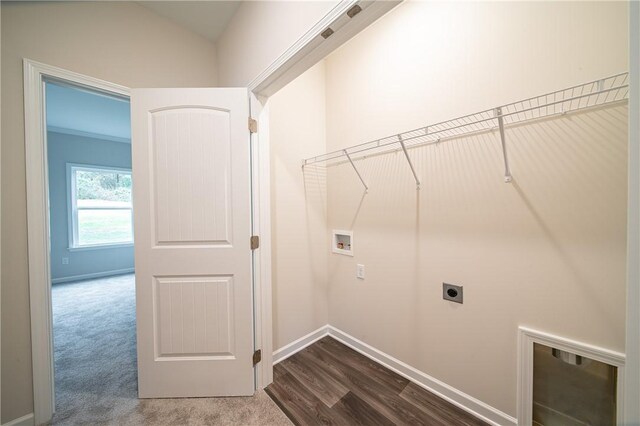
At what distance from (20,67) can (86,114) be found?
305cm

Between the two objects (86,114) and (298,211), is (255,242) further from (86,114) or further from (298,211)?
(86,114)

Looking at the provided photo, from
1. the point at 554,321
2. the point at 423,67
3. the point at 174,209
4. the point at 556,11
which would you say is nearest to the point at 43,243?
the point at 174,209

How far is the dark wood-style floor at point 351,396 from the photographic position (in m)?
1.34

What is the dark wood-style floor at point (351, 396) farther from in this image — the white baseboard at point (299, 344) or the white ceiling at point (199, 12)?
the white ceiling at point (199, 12)

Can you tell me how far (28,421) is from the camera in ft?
4.18

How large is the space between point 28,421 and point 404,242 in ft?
8.24

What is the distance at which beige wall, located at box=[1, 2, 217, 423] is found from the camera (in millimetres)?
1221

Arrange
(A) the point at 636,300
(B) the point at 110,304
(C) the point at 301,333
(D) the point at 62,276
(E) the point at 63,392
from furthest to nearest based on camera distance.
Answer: (D) the point at 62,276 → (B) the point at 110,304 → (C) the point at 301,333 → (E) the point at 63,392 → (A) the point at 636,300

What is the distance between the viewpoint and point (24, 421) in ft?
Answer: 4.14

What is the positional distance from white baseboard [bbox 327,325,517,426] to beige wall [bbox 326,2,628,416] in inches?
1.6

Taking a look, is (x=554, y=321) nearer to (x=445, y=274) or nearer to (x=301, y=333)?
(x=445, y=274)

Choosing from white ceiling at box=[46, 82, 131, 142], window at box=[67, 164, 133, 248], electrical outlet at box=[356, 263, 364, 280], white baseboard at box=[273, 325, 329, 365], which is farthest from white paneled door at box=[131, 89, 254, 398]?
window at box=[67, 164, 133, 248]

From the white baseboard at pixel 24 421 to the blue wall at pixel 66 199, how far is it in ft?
13.5

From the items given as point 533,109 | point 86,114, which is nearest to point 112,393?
point 533,109
